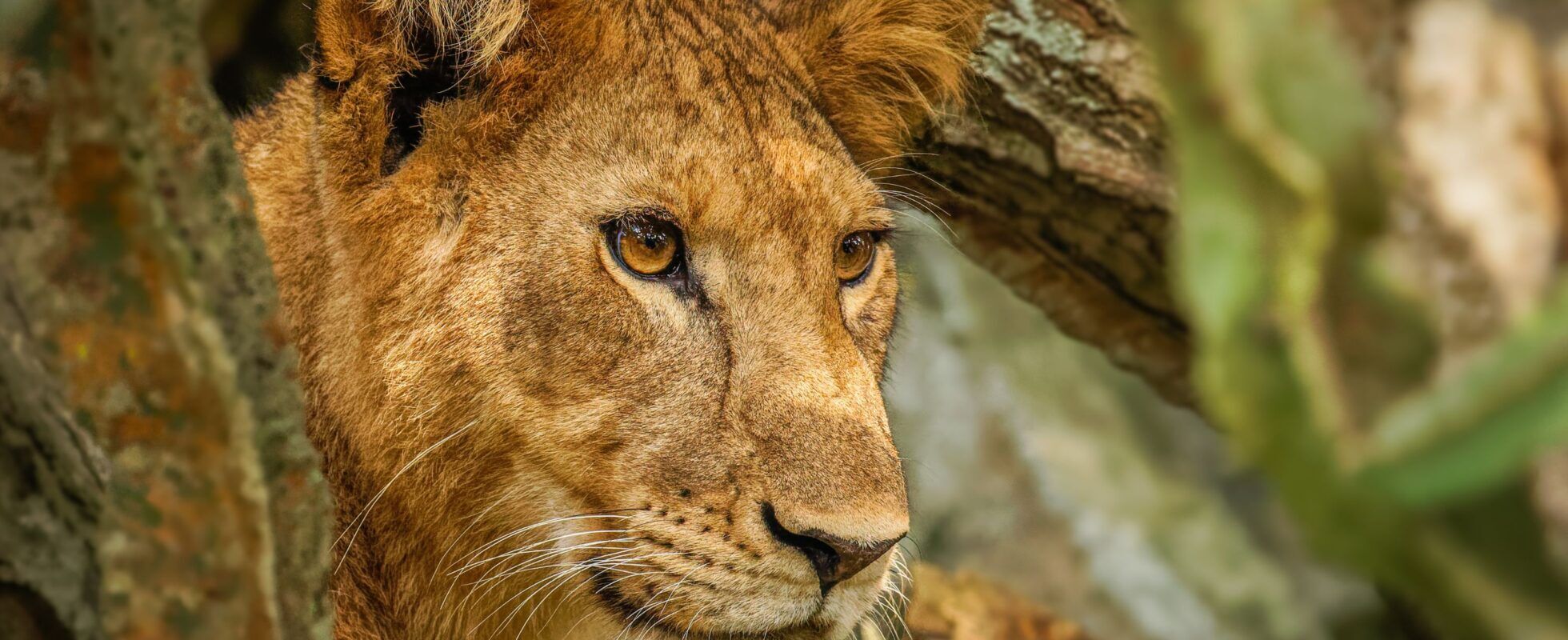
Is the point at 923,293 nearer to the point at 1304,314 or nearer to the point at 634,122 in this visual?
the point at 634,122

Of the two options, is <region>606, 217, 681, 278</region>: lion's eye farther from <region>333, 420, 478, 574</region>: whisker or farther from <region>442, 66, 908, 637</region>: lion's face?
<region>333, 420, 478, 574</region>: whisker

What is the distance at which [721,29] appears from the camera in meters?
3.63

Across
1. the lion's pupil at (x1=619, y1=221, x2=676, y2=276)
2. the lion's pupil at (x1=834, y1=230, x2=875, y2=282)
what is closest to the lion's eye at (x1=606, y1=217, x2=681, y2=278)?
the lion's pupil at (x1=619, y1=221, x2=676, y2=276)

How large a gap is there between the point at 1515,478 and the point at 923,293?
8.15 meters

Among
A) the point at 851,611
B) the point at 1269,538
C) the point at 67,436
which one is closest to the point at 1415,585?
the point at 851,611

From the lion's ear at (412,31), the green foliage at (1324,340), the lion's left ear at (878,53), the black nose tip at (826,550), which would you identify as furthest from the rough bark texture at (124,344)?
the lion's left ear at (878,53)

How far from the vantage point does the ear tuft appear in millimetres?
3035

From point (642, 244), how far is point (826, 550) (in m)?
0.84

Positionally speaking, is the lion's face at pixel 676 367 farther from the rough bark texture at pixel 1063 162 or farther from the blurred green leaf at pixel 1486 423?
the blurred green leaf at pixel 1486 423

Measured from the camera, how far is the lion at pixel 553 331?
2.97 metres

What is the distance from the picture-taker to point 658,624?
118 inches

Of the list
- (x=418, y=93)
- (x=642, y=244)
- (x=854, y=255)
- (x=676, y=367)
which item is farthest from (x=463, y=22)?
(x=854, y=255)

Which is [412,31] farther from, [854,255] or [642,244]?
[854,255]

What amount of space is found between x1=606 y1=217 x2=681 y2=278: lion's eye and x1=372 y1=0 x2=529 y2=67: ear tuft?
0.48 m
